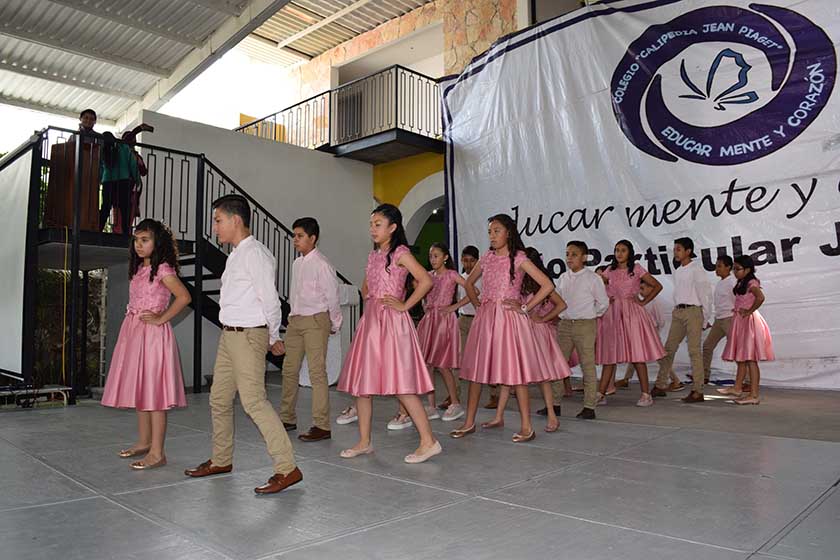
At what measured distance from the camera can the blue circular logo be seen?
722 centimetres

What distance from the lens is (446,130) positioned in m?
10.9

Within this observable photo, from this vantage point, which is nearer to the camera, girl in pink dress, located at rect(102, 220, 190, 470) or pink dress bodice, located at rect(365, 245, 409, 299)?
girl in pink dress, located at rect(102, 220, 190, 470)

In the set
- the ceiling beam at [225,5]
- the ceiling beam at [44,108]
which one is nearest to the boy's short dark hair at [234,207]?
the ceiling beam at [225,5]

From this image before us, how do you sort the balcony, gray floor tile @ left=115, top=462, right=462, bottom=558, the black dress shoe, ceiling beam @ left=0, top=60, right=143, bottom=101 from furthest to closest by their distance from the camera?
ceiling beam @ left=0, top=60, right=143, bottom=101 → the balcony → the black dress shoe → gray floor tile @ left=115, top=462, right=462, bottom=558

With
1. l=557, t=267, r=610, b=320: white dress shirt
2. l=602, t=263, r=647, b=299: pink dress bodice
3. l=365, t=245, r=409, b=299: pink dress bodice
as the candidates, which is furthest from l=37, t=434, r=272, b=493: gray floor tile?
l=602, t=263, r=647, b=299: pink dress bodice

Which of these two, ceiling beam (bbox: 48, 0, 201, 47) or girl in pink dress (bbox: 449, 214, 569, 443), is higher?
ceiling beam (bbox: 48, 0, 201, 47)

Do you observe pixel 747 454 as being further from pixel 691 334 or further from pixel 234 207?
pixel 234 207

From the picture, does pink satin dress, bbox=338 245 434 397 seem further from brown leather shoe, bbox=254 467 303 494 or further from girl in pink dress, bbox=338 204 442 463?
brown leather shoe, bbox=254 467 303 494

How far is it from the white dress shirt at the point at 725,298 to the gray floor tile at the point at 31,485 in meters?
6.35

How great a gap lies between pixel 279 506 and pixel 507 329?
203 centimetres

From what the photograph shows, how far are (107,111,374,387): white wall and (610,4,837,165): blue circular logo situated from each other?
18.8 ft

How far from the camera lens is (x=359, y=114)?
16.7 meters

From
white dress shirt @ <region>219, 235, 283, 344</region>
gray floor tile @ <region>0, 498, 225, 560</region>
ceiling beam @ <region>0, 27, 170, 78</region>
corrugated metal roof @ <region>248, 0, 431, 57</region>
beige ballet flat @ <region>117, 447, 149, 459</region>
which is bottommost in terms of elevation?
gray floor tile @ <region>0, 498, 225, 560</region>

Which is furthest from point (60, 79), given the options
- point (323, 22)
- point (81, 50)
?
point (323, 22)
